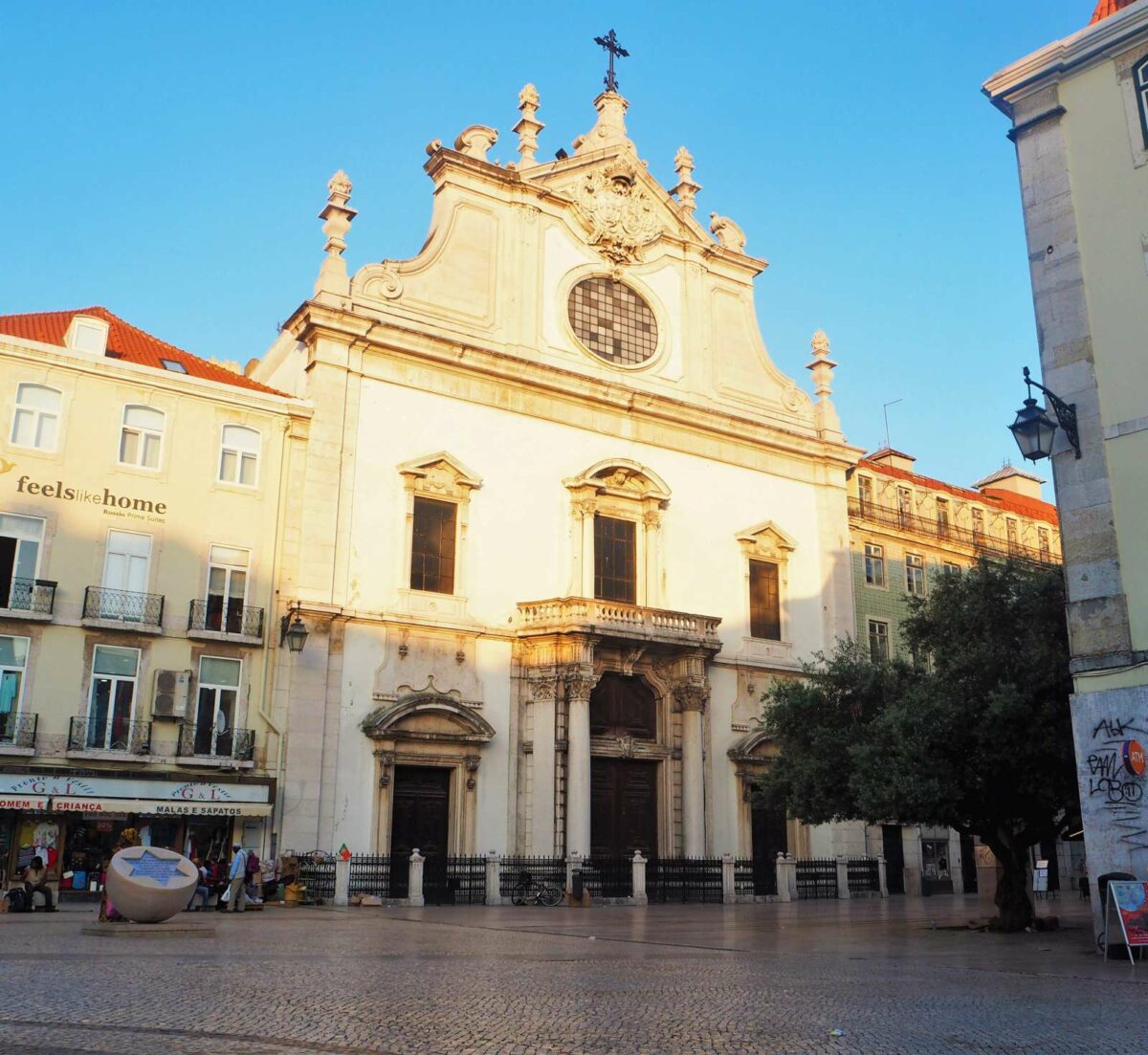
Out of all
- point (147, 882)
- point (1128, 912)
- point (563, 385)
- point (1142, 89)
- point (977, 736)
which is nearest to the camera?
point (1128, 912)

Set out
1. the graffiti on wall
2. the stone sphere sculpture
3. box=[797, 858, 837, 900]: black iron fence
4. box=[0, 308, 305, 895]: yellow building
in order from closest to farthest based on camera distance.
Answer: the graffiti on wall, the stone sphere sculpture, box=[0, 308, 305, 895]: yellow building, box=[797, 858, 837, 900]: black iron fence

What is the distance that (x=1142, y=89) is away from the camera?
1709 cm

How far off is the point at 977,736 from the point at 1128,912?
16.2ft

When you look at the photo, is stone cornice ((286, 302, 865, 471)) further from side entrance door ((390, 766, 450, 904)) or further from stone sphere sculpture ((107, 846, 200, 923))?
stone sphere sculpture ((107, 846, 200, 923))

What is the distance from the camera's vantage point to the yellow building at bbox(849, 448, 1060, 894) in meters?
40.6

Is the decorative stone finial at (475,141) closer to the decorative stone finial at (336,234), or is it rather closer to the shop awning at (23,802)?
the decorative stone finial at (336,234)

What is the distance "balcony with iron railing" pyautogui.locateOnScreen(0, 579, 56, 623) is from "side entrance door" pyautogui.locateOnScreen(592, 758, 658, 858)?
48.6 ft

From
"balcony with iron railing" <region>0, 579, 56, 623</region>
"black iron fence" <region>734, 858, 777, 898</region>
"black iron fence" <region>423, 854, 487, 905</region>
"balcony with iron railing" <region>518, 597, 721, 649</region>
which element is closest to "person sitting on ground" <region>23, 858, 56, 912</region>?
"balcony with iron railing" <region>0, 579, 56, 623</region>

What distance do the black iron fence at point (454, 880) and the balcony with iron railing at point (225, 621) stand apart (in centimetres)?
722

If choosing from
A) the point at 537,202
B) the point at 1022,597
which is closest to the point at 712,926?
the point at 1022,597

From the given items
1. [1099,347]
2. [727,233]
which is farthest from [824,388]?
[1099,347]

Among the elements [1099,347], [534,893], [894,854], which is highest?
[1099,347]

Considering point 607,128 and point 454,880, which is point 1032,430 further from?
point 607,128

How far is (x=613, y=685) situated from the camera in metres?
34.4
